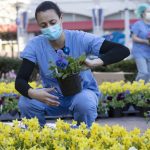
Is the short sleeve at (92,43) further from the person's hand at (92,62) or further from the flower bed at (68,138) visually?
the flower bed at (68,138)

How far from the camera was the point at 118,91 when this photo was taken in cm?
679

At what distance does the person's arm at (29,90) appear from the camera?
3422mm

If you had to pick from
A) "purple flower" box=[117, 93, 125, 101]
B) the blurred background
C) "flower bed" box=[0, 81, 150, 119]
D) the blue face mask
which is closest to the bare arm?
"flower bed" box=[0, 81, 150, 119]

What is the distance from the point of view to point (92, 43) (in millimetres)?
3809

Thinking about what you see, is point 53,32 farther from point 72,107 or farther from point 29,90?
point 72,107

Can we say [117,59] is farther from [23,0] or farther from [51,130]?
[23,0]

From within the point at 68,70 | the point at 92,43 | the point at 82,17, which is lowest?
the point at 82,17

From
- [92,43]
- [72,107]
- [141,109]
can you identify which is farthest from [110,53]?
[141,109]

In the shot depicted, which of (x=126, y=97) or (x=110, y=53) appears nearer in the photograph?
(x=110, y=53)

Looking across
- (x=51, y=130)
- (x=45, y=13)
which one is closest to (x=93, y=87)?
(x=45, y=13)

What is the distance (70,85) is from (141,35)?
4.69 meters

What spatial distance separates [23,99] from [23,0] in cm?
1653

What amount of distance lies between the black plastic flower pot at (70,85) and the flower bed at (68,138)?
0.73m

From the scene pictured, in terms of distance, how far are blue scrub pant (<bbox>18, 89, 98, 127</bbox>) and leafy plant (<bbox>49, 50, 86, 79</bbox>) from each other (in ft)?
0.64
